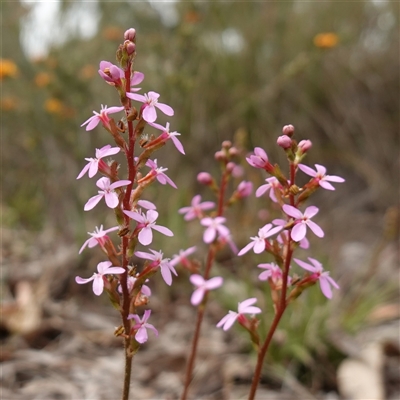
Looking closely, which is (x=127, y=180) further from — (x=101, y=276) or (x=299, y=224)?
(x=299, y=224)

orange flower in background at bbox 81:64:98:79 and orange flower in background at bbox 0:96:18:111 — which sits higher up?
orange flower in background at bbox 81:64:98:79

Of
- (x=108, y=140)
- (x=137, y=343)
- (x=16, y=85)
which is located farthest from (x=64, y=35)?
(x=137, y=343)

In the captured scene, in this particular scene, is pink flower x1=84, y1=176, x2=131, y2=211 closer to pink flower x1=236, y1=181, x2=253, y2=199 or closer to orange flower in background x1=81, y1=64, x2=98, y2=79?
pink flower x1=236, y1=181, x2=253, y2=199

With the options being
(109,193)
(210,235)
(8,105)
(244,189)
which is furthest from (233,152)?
(8,105)

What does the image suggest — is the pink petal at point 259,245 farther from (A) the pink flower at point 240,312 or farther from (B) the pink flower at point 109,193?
(B) the pink flower at point 109,193

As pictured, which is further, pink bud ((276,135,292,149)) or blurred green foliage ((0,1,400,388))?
blurred green foliage ((0,1,400,388))

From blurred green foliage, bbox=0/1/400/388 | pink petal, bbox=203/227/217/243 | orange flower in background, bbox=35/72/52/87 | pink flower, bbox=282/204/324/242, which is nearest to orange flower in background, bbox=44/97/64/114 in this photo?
blurred green foliage, bbox=0/1/400/388

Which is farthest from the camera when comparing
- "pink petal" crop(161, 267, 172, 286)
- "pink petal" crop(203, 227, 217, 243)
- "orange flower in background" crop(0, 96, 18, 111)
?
"orange flower in background" crop(0, 96, 18, 111)

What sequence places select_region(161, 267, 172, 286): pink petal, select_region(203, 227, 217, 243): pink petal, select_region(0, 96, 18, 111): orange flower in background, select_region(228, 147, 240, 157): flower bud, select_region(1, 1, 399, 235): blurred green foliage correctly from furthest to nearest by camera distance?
select_region(0, 96, 18, 111): orange flower in background, select_region(1, 1, 399, 235): blurred green foliage, select_region(228, 147, 240, 157): flower bud, select_region(203, 227, 217, 243): pink petal, select_region(161, 267, 172, 286): pink petal
